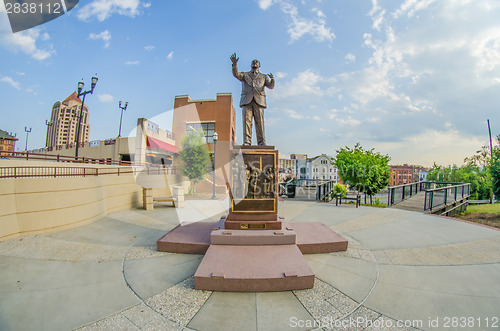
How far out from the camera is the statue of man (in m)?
6.53

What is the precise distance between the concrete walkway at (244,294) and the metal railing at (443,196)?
510cm

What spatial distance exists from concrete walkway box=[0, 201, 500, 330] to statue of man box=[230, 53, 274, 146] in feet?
12.8

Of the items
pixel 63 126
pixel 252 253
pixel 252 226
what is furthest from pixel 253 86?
pixel 63 126

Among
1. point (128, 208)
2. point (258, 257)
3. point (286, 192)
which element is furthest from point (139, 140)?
point (258, 257)

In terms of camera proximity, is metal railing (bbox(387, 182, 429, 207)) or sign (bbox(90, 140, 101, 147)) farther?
sign (bbox(90, 140, 101, 147))

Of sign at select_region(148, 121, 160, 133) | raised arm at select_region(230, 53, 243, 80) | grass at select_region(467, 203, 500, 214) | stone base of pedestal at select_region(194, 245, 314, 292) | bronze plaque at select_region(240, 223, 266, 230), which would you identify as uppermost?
sign at select_region(148, 121, 160, 133)

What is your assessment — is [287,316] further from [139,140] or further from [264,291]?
[139,140]

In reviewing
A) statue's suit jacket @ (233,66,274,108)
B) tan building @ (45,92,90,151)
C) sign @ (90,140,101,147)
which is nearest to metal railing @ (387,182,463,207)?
statue's suit jacket @ (233,66,274,108)

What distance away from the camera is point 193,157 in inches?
775

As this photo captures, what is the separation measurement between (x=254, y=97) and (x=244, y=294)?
5289mm

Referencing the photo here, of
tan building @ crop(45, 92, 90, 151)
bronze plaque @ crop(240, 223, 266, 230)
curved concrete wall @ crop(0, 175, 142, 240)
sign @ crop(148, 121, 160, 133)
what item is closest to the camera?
bronze plaque @ crop(240, 223, 266, 230)

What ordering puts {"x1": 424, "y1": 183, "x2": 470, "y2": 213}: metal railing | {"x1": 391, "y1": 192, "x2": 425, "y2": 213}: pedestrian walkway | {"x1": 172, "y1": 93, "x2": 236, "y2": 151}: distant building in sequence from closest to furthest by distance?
{"x1": 424, "y1": 183, "x2": 470, "y2": 213}: metal railing < {"x1": 391, "y1": 192, "x2": 425, "y2": 213}: pedestrian walkway < {"x1": 172, "y1": 93, "x2": 236, "y2": 151}: distant building

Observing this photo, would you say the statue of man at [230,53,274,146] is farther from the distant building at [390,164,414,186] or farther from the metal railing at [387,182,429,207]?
the distant building at [390,164,414,186]

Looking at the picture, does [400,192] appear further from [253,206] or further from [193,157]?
[193,157]
